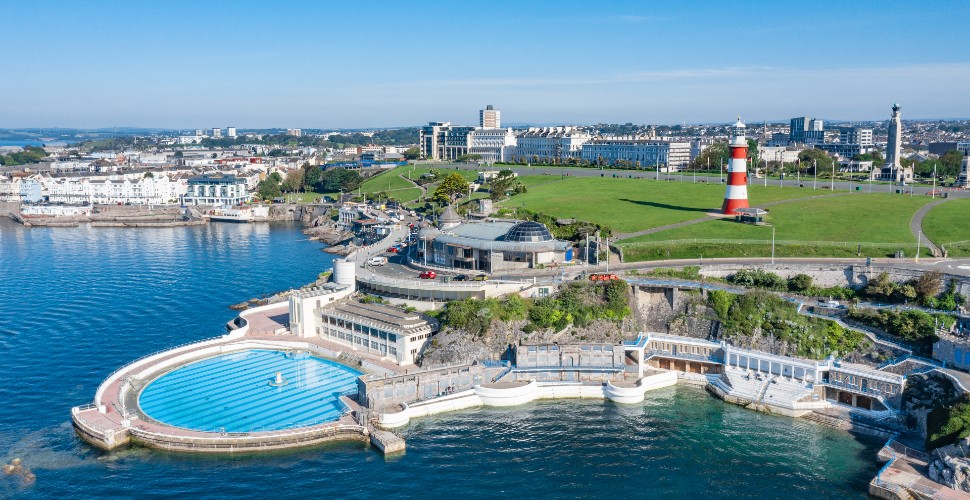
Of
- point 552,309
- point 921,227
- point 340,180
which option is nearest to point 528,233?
point 552,309

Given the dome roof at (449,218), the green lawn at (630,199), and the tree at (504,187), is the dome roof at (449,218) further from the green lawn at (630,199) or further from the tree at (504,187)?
the tree at (504,187)

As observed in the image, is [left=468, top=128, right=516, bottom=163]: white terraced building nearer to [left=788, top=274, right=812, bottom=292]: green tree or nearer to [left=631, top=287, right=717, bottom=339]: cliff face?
[left=631, top=287, right=717, bottom=339]: cliff face

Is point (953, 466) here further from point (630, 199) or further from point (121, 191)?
point (121, 191)

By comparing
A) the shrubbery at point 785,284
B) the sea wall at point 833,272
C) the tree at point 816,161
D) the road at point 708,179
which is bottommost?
the shrubbery at point 785,284

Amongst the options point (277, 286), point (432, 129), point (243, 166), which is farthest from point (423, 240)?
point (432, 129)

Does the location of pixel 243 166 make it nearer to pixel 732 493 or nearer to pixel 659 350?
pixel 659 350

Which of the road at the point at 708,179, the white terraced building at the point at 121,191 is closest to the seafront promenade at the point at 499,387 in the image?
the road at the point at 708,179
